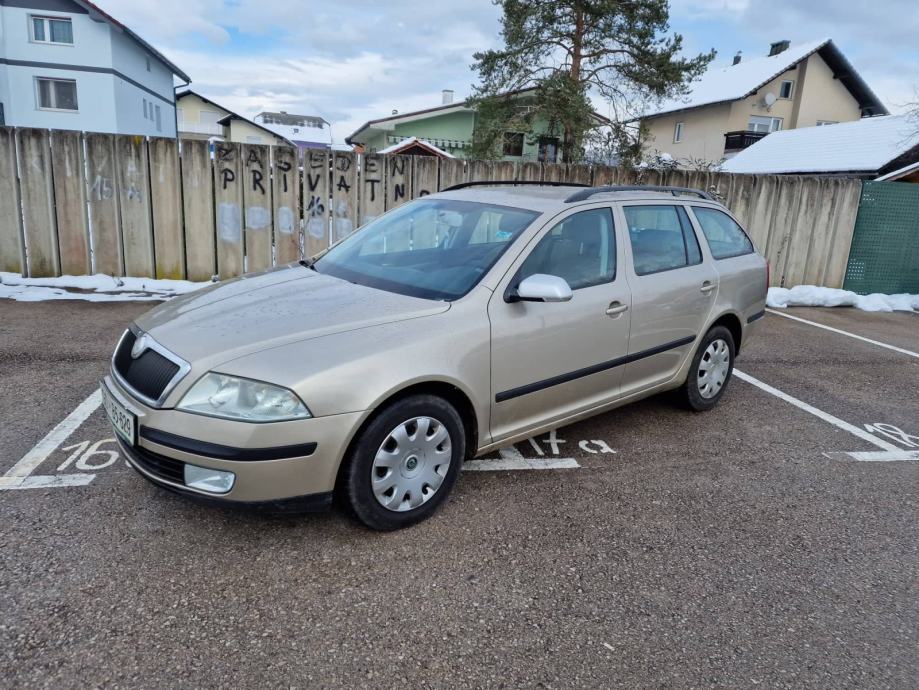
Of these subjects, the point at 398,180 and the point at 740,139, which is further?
the point at 740,139

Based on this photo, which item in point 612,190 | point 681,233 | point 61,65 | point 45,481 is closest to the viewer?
point 45,481

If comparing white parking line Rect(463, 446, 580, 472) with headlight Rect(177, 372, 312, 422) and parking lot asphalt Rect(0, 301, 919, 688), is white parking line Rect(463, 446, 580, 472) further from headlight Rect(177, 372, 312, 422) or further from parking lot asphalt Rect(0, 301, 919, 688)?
headlight Rect(177, 372, 312, 422)

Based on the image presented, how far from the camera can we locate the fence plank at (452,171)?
8922 millimetres

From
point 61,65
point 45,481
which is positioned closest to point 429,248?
point 45,481

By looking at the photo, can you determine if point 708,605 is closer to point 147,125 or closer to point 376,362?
point 376,362

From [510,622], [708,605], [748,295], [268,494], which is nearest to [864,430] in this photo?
[748,295]

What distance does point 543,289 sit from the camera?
3064 millimetres

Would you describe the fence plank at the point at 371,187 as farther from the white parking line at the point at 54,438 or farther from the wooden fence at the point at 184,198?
the white parking line at the point at 54,438

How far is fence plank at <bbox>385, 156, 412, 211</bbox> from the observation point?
8.72 meters

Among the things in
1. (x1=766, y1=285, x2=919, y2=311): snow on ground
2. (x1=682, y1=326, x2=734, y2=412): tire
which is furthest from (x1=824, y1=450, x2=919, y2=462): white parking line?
(x1=766, y1=285, x2=919, y2=311): snow on ground

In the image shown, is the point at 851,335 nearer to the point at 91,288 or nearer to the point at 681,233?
the point at 681,233

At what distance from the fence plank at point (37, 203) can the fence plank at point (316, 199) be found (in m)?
3.12

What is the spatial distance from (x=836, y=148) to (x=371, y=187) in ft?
61.8

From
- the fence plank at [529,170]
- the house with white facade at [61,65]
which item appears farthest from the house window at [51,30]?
the fence plank at [529,170]
